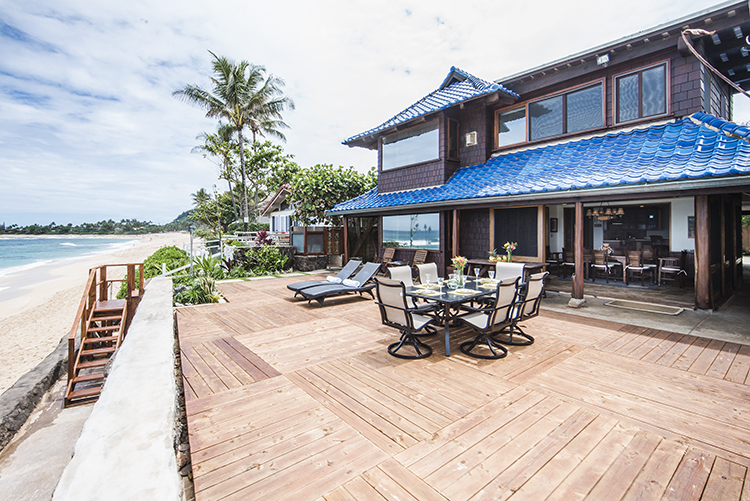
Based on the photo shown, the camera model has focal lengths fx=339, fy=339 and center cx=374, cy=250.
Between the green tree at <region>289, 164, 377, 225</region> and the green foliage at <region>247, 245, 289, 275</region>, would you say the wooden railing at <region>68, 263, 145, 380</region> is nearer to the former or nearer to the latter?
Answer: the green foliage at <region>247, 245, 289, 275</region>

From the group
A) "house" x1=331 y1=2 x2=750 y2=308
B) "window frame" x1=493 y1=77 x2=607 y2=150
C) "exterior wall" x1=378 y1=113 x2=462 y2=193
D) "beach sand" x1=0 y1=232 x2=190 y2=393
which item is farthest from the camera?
"exterior wall" x1=378 y1=113 x2=462 y2=193

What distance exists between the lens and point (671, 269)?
8.74 m

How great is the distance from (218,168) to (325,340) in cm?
2897

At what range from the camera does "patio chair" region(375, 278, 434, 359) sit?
14.4 ft

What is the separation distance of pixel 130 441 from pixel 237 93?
23002 millimetres

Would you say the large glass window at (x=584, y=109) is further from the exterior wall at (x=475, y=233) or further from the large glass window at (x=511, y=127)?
the exterior wall at (x=475, y=233)

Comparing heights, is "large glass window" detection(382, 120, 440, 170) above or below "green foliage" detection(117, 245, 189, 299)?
above

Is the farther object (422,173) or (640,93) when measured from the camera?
(422,173)

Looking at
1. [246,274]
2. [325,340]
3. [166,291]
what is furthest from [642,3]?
[246,274]

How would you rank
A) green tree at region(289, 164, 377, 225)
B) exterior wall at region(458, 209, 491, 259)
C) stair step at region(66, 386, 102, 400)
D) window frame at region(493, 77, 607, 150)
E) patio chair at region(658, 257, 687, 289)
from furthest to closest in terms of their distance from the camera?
green tree at region(289, 164, 377, 225) → exterior wall at region(458, 209, 491, 259) → patio chair at region(658, 257, 687, 289) → window frame at region(493, 77, 607, 150) → stair step at region(66, 386, 102, 400)

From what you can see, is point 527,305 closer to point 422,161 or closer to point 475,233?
point 475,233

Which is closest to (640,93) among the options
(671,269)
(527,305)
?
(671,269)

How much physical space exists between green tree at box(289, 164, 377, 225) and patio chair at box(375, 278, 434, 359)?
1077 centimetres

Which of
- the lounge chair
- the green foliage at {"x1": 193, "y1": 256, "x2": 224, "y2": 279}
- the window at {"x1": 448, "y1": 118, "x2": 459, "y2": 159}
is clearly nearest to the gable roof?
the green foliage at {"x1": 193, "y1": 256, "x2": 224, "y2": 279}
